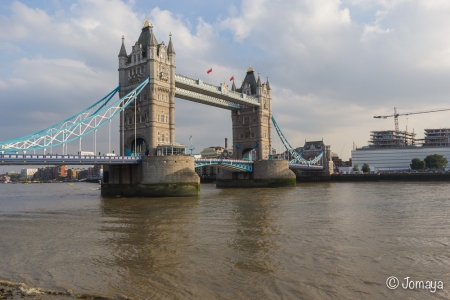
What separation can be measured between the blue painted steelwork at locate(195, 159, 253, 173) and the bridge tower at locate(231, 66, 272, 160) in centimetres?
694

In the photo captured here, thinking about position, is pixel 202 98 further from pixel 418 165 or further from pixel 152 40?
pixel 418 165

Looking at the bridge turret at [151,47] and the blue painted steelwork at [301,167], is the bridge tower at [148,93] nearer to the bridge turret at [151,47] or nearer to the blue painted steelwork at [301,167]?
the bridge turret at [151,47]

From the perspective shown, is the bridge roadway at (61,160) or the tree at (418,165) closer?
the bridge roadway at (61,160)

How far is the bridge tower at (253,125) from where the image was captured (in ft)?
189

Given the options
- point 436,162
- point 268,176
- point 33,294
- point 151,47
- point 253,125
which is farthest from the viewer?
point 436,162

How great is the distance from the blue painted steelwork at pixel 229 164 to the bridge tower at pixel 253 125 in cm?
694

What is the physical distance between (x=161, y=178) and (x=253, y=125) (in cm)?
2853

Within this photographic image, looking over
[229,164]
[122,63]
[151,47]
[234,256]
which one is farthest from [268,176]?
[234,256]

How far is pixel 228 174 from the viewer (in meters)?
53.7

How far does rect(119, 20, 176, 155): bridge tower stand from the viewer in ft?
123

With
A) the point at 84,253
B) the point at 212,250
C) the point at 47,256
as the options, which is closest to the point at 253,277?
the point at 212,250

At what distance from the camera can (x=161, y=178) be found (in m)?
32.9

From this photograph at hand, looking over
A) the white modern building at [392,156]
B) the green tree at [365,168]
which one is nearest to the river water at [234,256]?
the green tree at [365,168]

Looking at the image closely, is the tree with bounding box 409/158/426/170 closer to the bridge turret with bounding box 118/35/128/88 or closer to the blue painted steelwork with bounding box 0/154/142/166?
the bridge turret with bounding box 118/35/128/88
